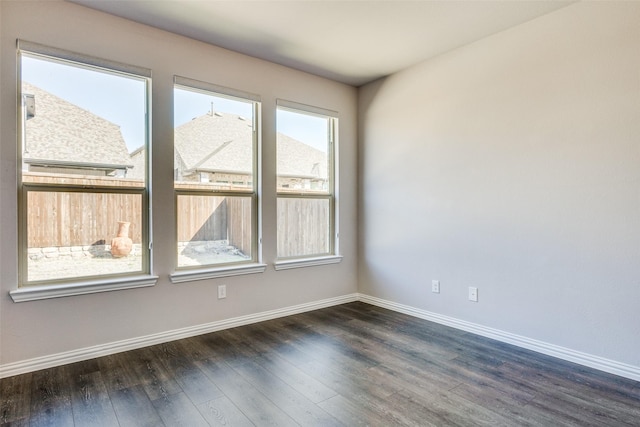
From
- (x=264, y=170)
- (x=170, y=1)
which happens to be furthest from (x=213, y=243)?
(x=170, y=1)

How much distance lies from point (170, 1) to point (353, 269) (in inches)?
126

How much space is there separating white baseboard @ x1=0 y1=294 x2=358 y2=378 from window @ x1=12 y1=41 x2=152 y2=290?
1.68 feet

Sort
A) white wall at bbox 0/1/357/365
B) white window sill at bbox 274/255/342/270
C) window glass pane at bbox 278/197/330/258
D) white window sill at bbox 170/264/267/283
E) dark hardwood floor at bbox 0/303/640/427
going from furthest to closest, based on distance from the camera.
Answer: window glass pane at bbox 278/197/330/258, white window sill at bbox 274/255/342/270, white window sill at bbox 170/264/267/283, white wall at bbox 0/1/357/365, dark hardwood floor at bbox 0/303/640/427

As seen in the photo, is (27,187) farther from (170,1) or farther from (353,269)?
(353,269)

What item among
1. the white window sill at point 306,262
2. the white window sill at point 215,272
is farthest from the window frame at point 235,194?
the white window sill at point 306,262

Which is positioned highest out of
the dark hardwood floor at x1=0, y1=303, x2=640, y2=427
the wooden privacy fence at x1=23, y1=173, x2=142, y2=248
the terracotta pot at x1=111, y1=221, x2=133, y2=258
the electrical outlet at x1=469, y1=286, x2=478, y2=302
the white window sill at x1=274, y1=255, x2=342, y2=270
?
the wooden privacy fence at x1=23, y1=173, x2=142, y2=248

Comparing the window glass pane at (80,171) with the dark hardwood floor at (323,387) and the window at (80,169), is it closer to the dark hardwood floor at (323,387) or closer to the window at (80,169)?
the window at (80,169)

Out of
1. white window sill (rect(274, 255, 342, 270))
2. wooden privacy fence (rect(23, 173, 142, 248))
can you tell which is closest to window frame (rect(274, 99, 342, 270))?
white window sill (rect(274, 255, 342, 270))

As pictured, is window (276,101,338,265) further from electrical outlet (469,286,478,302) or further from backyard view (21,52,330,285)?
electrical outlet (469,286,478,302)

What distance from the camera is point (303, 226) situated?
387 cm

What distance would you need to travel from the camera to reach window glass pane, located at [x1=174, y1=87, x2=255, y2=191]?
3029 millimetres

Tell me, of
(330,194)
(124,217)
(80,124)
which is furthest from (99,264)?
(330,194)

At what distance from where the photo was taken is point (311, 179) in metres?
3.95

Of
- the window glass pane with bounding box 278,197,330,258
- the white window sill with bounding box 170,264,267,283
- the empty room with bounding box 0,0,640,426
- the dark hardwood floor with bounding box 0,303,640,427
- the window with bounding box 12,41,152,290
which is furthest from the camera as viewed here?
the window glass pane with bounding box 278,197,330,258
